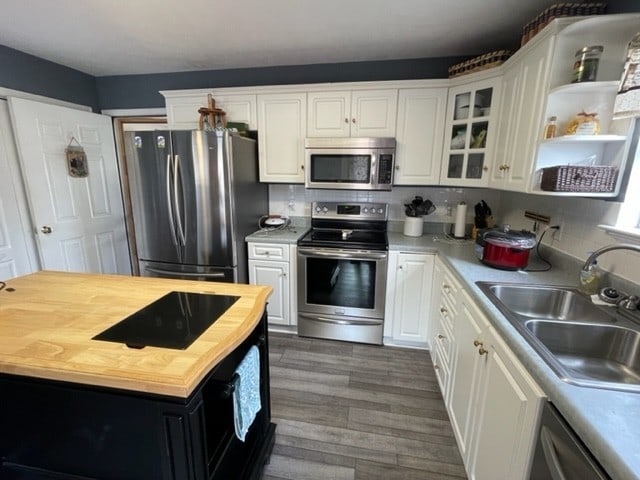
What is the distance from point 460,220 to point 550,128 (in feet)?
3.90

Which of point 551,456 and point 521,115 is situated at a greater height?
point 521,115

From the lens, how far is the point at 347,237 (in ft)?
8.73

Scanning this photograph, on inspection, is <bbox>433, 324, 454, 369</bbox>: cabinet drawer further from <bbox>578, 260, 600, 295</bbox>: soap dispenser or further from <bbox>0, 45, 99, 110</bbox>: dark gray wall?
<bbox>0, 45, 99, 110</bbox>: dark gray wall

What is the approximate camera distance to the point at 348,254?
243cm

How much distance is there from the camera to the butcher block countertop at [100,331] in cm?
83

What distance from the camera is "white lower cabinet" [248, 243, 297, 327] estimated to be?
2.61 meters

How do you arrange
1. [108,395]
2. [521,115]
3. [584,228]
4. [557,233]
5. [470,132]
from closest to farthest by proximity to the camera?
1. [108,395]
2. [584,228]
3. [521,115]
4. [557,233]
5. [470,132]

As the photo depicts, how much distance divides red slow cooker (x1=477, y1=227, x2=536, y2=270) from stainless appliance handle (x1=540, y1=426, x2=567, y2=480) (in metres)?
1.08

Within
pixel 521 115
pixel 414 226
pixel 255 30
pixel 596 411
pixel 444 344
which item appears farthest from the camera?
pixel 414 226

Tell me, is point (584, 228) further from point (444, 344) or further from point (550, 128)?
point (444, 344)

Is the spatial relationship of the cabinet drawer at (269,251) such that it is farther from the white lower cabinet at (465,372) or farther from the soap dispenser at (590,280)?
the soap dispenser at (590,280)

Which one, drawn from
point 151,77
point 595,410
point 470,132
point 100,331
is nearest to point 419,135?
point 470,132

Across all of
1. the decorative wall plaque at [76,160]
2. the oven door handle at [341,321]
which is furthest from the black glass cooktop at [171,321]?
the decorative wall plaque at [76,160]

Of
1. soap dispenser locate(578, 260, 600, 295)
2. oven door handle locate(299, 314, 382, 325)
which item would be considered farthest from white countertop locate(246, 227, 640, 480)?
oven door handle locate(299, 314, 382, 325)
